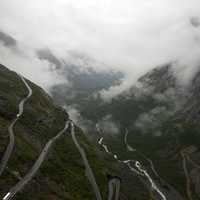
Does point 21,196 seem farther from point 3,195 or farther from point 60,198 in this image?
point 60,198

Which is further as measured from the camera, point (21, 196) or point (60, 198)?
point (60, 198)

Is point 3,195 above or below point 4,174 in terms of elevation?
below

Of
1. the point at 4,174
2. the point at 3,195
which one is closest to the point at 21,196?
the point at 3,195

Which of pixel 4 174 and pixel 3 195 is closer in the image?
pixel 3 195

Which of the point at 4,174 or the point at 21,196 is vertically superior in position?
the point at 4,174

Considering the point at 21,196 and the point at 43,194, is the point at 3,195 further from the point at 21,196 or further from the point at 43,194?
the point at 43,194

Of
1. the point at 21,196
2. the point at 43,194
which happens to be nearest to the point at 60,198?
the point at 43,194

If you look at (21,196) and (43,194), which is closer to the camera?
(21,196)

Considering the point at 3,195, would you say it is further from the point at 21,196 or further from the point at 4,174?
the point at 4,174
